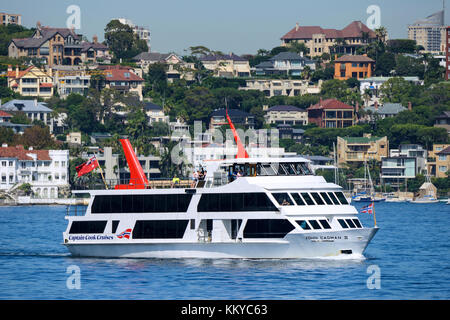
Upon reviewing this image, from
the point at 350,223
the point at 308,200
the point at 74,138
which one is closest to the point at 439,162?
the point at 74,138

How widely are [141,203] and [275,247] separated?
661 centimetres

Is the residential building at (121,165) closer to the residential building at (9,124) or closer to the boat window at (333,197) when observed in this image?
the residential building at (9,124)

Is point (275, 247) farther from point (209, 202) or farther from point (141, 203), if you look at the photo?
point (141, 203)

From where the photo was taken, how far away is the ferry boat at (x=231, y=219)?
149ft

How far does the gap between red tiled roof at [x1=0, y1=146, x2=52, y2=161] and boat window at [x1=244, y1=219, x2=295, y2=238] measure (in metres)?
101

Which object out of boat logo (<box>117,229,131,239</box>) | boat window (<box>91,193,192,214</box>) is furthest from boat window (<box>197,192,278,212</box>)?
boat logo (<box>117,229,131,239</box>)

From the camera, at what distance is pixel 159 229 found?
1866 inches

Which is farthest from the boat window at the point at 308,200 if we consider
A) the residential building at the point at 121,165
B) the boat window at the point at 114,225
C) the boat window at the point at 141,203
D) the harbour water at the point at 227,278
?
the residential building at the point at 121,165

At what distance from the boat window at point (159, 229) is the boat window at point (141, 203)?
1.86ft

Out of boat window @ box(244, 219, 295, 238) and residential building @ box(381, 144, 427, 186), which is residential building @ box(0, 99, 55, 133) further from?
boat window @ box(244, 219, 295, 238)

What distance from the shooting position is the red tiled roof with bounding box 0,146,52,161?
143775 millimetres

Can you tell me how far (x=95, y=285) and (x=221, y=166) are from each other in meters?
9.39

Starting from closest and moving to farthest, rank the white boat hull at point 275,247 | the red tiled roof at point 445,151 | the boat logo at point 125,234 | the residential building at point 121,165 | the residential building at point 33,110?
the white boat hull at point 275,247
the boat logo at point 125,234
the residential building at point 121,165
the red tiled roof at point 445,151
the residential building at point 33,110
